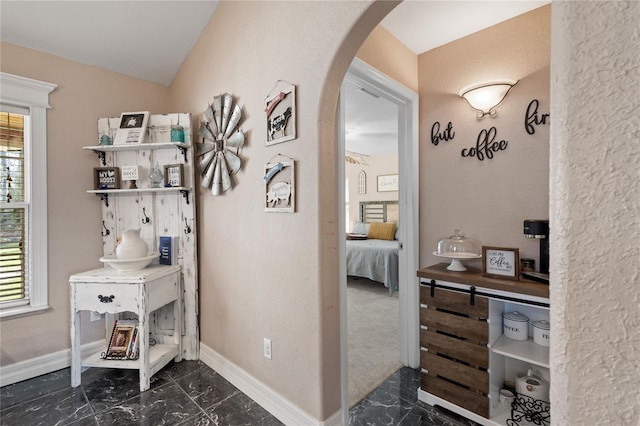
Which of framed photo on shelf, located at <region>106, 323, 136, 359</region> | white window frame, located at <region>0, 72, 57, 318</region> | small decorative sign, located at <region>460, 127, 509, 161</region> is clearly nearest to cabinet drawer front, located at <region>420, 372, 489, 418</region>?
small decorative sign, located at <region>460, 127, 509, 161</region>

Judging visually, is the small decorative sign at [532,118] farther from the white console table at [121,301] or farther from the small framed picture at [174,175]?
the white console table at [121,301]

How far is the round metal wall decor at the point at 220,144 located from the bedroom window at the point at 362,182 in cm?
500

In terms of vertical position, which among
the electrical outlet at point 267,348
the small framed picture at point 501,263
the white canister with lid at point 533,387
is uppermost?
the small framed picture at point 501,263

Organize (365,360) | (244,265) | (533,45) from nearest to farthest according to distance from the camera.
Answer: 1. (533,45)
2. (244,265)
3. (365,360)

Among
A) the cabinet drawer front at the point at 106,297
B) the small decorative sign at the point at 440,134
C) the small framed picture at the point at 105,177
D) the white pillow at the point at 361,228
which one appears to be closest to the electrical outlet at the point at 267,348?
the cabinet drawer front at the point at 106,297

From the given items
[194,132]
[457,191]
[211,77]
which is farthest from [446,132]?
[194,132]

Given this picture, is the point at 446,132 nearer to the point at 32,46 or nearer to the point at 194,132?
the point at 194,132

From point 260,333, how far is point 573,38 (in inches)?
73.9

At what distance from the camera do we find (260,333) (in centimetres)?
185

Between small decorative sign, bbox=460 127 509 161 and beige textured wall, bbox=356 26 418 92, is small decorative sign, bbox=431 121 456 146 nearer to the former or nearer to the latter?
small decorative sign, bbox=460 127 509 161

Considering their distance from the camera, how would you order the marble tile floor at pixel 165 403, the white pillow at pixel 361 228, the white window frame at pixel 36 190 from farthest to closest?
the white pillow at pixel 361 228 < the white window frame at pixel 36 190 < the marble tile floor at pixel 165 403

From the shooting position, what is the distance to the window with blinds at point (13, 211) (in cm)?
215

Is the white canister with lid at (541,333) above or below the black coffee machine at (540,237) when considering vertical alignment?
below

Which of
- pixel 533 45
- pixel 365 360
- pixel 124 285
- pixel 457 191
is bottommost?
pixel 365 360
